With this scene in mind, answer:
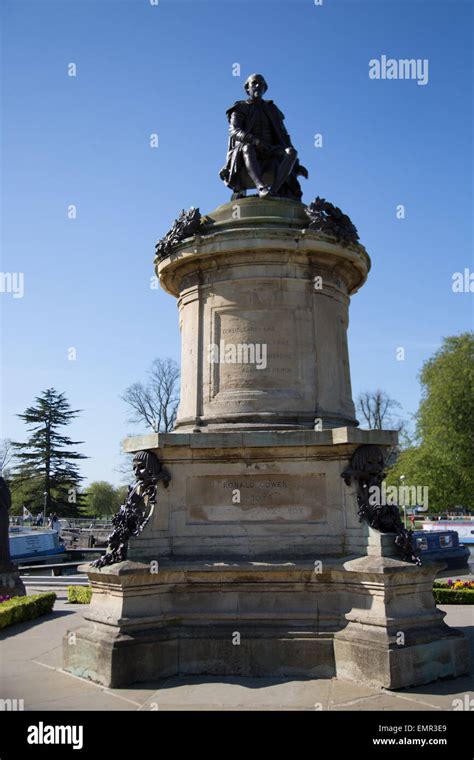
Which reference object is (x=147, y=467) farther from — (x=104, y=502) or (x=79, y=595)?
(x=104, y=502)

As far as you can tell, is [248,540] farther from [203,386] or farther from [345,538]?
[203,386]

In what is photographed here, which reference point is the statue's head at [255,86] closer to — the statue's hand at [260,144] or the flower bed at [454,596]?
the statue's hand at [260,144]

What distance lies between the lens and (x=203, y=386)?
33.9 feet

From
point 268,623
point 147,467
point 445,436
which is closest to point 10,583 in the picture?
point 147,467

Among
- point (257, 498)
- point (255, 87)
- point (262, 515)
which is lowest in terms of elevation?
point (262, 515)

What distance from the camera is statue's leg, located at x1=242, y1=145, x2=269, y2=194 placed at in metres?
11.4

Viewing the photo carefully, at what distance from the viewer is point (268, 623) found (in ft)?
28.1

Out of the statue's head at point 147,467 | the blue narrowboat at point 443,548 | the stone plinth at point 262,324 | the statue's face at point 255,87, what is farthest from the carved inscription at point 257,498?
the blue narrowboat at point 443,548

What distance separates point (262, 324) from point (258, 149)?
12.3 ft

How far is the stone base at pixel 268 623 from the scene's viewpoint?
7887 mm

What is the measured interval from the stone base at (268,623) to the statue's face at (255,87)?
842 cm

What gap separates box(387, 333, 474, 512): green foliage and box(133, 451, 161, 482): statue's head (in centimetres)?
3405

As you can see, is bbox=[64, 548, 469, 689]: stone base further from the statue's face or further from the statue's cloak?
the statue's face

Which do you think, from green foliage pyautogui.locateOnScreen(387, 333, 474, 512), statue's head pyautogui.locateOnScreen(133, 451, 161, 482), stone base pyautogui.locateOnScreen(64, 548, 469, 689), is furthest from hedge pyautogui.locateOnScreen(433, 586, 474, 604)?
green foliage pyautogui.locateOnScreen(387, 333, 474, 512)
